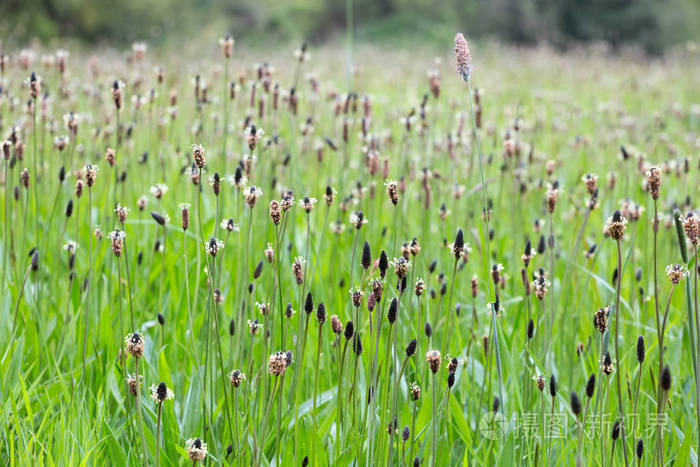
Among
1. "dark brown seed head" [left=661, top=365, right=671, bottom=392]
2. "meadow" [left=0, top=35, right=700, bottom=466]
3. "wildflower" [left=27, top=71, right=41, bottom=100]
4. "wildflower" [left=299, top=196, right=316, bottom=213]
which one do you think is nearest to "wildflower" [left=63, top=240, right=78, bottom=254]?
"meadow" [left=0, top=35, right=700, bottom=466]

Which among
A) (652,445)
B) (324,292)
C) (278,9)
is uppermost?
(278,9)

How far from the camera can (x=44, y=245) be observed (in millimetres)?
2344

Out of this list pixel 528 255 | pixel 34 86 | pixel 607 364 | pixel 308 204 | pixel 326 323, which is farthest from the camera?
pixel 326 323

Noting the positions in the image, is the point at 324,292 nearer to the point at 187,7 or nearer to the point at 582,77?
the point at 582,77

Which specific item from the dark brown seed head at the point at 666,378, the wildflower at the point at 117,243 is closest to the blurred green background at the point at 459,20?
the wildflower at the point at 117,243

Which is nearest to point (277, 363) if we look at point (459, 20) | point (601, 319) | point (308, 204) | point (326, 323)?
point (308, 204)

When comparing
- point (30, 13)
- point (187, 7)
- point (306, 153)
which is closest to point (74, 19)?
point (30, 13)

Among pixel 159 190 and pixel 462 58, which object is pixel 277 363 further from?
pixel 159 190

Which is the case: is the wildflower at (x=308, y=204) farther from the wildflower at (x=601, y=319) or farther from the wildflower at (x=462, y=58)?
the wildflower at (x=601, y=319)

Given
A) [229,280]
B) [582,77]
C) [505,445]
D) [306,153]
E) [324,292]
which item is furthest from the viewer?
[582,77]

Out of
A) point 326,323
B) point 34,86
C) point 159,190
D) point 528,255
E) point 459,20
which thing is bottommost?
point 326,323

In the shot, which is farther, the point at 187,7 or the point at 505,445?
the point at 187,7

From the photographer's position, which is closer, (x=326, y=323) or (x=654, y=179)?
(x=654, y=179)

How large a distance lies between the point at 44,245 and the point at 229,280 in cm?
64
